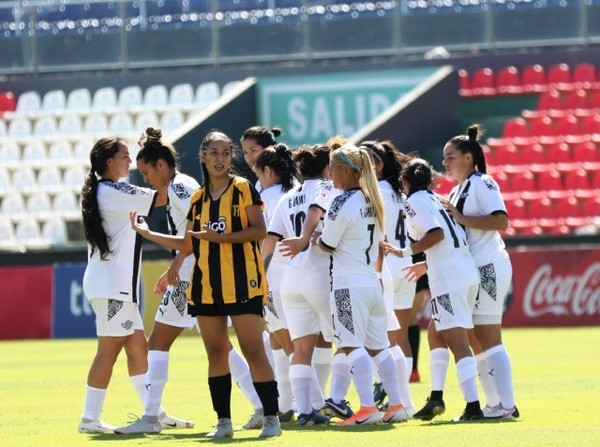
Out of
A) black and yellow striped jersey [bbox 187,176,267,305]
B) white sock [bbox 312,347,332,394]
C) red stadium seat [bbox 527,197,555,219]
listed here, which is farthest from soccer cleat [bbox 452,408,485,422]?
red stadium seat [bbox 527,197,555,219]

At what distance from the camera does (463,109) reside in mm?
30250

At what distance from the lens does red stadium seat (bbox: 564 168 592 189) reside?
2755cm

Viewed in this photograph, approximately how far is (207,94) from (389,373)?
20.4 m

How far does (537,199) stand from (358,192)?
1707 cm

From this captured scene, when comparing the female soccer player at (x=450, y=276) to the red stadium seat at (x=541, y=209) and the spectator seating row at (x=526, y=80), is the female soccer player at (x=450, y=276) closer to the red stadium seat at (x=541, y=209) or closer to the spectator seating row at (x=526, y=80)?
the red stadium seat at (x=541, y=209)

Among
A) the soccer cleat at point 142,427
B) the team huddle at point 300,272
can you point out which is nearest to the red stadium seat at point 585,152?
the team huddle at point 300,272

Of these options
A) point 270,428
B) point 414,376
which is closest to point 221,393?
point 270,428

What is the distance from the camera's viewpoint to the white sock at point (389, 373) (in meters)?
10.6

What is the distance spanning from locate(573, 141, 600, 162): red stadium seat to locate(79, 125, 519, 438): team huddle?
56.5 feet

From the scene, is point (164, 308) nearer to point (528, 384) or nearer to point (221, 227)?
point (221, 227)

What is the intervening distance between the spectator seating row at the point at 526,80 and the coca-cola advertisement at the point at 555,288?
A: 22.9 ft

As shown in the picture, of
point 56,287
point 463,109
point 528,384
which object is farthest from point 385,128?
point 528,384

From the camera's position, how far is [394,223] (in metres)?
12.2

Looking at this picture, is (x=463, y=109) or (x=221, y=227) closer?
(x=221, y=227)
